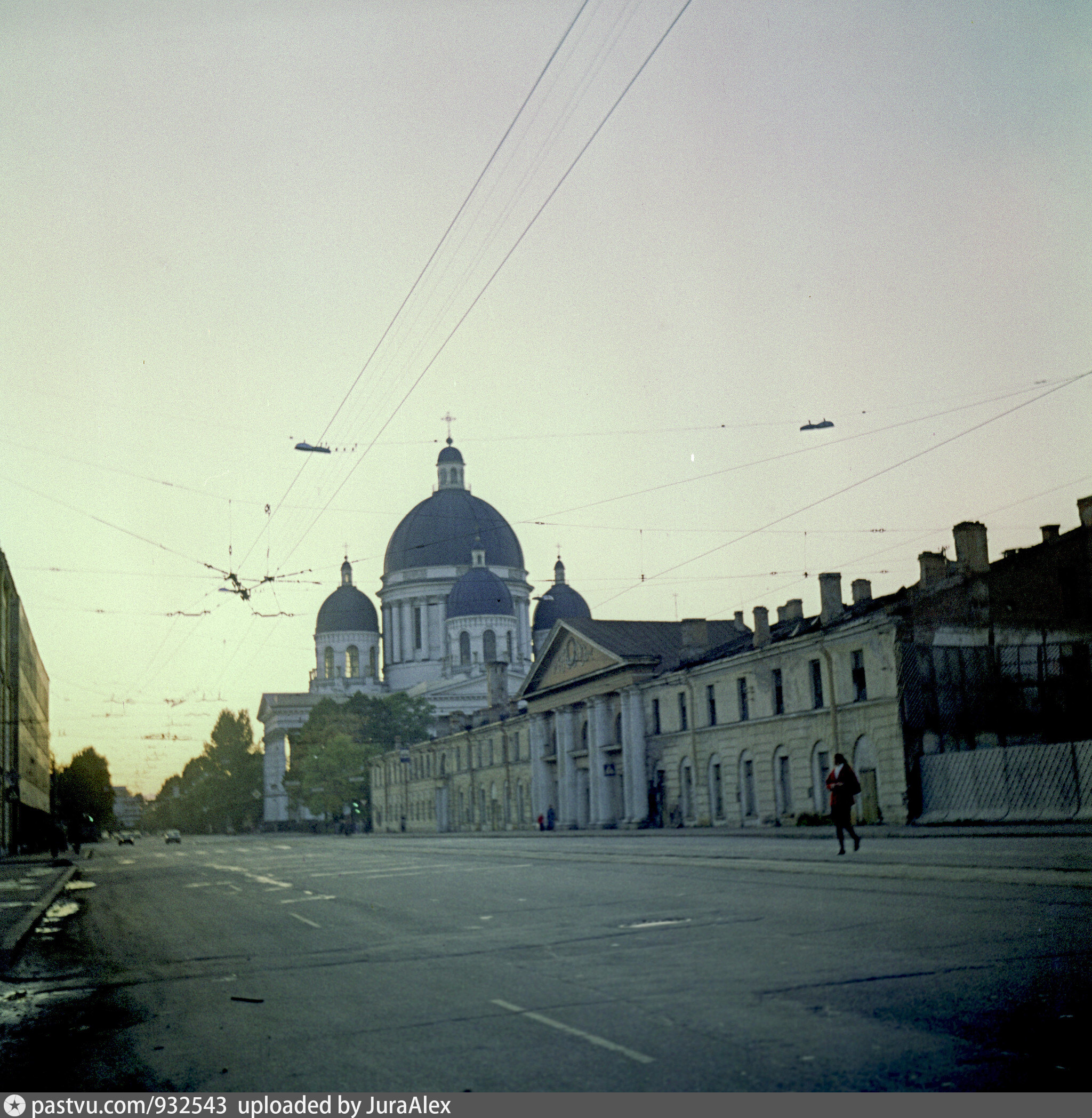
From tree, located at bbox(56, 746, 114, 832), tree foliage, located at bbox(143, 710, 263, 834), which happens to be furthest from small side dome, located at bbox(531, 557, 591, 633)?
tree, located at bbox(56, 746, 114, 832)

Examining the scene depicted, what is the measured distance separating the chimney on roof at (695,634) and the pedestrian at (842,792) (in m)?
41.5

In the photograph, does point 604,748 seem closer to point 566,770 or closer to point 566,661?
point 566,770

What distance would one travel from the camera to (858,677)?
45469mm

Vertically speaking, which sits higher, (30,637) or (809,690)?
(30,637)

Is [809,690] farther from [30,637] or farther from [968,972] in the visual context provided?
[30,637]

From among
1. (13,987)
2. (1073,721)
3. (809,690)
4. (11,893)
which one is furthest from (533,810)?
(13,987)

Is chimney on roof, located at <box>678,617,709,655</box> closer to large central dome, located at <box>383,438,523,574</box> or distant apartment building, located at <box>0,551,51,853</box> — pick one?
distant apartment building, located at <box>0,551,51,853</box>

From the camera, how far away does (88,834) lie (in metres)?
130

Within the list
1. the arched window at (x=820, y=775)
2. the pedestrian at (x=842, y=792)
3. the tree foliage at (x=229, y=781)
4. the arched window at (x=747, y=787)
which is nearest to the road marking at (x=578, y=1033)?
the pedestrian at (x=842, y=792)

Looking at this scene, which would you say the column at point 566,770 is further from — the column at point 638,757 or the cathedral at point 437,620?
the cathedral at point 437,620

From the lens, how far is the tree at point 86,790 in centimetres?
12825

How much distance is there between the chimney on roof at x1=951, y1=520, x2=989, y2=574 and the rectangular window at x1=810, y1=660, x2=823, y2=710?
648 centimetres

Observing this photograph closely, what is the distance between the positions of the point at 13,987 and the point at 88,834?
128423 mm
